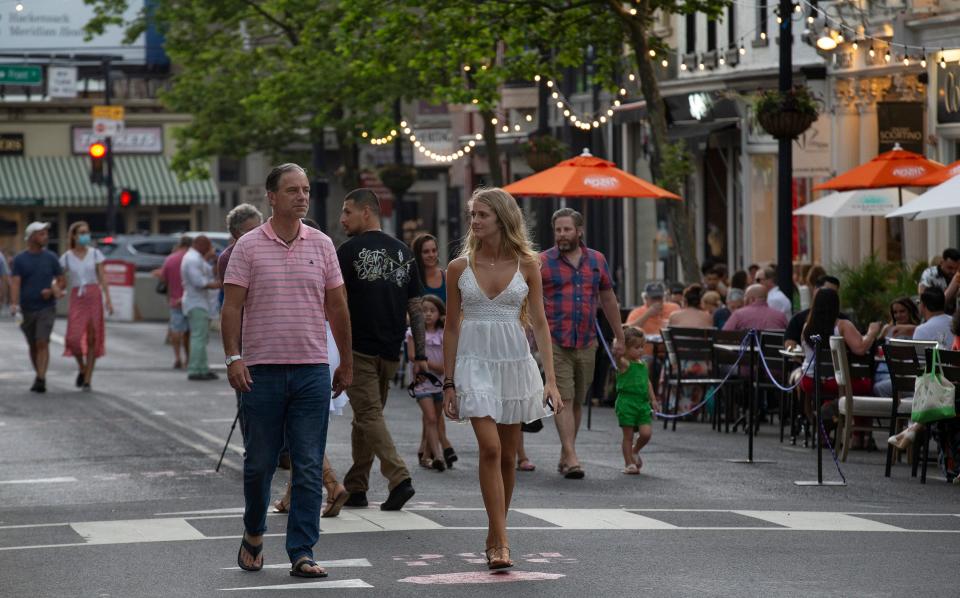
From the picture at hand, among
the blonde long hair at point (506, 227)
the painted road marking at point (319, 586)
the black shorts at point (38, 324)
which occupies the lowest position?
the painted road marking at point (319, 586)

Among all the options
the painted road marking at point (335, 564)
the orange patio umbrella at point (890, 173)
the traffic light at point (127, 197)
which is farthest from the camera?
the traffic light at point (127, 197)

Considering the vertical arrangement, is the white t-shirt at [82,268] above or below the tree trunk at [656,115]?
below

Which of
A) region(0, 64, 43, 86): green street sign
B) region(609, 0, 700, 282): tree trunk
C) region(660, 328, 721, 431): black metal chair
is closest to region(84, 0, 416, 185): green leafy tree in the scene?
region(0, 64, 43, 86): green street sign

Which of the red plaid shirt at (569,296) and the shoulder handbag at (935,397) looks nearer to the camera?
the shoulder handbag at (935,397)

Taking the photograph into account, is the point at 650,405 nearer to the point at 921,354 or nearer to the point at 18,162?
the point at 921,354

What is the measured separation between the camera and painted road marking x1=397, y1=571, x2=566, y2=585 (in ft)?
31.0

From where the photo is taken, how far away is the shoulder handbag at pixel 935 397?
1426cm

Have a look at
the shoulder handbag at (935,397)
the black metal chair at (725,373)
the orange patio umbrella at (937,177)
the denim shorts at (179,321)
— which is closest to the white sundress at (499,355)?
the shoulder handbag at (935,397)

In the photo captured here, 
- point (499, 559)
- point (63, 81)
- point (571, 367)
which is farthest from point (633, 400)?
point (63, 81)

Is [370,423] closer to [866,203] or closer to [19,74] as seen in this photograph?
[866,203]

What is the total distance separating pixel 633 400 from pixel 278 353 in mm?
5722

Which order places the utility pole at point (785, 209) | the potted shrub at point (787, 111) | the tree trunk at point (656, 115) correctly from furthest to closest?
1. the tree trunk at point (656, 115)
2. the potted shrub at point (787, 111)
3. the utility pole at point (785, 209)

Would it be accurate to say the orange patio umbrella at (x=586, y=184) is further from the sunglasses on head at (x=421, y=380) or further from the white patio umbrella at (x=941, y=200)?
the sunglasses on head at (x=421, y=380)

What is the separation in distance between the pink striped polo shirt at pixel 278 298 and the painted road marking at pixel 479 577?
1.17m
